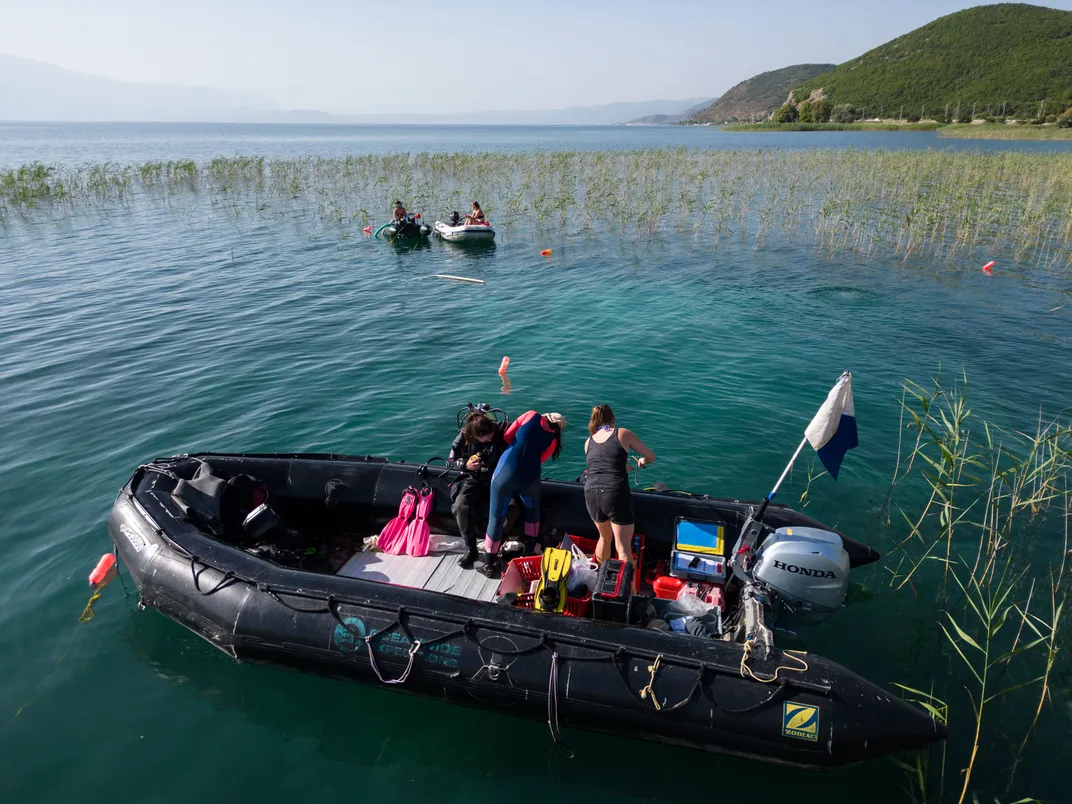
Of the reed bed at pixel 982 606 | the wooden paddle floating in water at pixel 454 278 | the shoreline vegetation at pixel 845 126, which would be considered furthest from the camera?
the shoreline vegetation at pixel 845 126

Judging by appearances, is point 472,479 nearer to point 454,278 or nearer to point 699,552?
point 699,552

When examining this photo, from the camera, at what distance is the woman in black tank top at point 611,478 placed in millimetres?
5707

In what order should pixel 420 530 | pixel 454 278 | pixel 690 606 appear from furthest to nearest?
pixel 454 278 < pixel 420 530 < pixel 690 606

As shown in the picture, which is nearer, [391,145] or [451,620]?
[451,620]

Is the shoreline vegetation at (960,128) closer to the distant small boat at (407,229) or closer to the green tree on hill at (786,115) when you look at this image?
the green tree on hill at (786,115)

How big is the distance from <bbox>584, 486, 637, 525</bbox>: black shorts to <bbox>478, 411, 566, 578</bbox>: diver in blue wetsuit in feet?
1.98

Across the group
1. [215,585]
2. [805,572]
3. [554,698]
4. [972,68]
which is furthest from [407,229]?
[972,68]

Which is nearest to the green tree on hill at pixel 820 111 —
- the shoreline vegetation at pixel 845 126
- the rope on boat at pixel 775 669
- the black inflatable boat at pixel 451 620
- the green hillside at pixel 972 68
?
the shoreline vegetation at pixel 845 126

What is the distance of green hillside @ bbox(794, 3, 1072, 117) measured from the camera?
85.1m

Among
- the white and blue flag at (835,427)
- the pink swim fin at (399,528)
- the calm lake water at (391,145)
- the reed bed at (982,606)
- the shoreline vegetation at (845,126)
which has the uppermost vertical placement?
the shoreline vegetation at (845,126)

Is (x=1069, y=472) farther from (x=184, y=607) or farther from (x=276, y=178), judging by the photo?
(x=276, y=178)

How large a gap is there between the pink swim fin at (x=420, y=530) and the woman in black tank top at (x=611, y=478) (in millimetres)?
2015

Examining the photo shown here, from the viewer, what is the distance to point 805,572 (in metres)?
5.33

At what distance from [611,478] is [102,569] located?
18.0 feet
